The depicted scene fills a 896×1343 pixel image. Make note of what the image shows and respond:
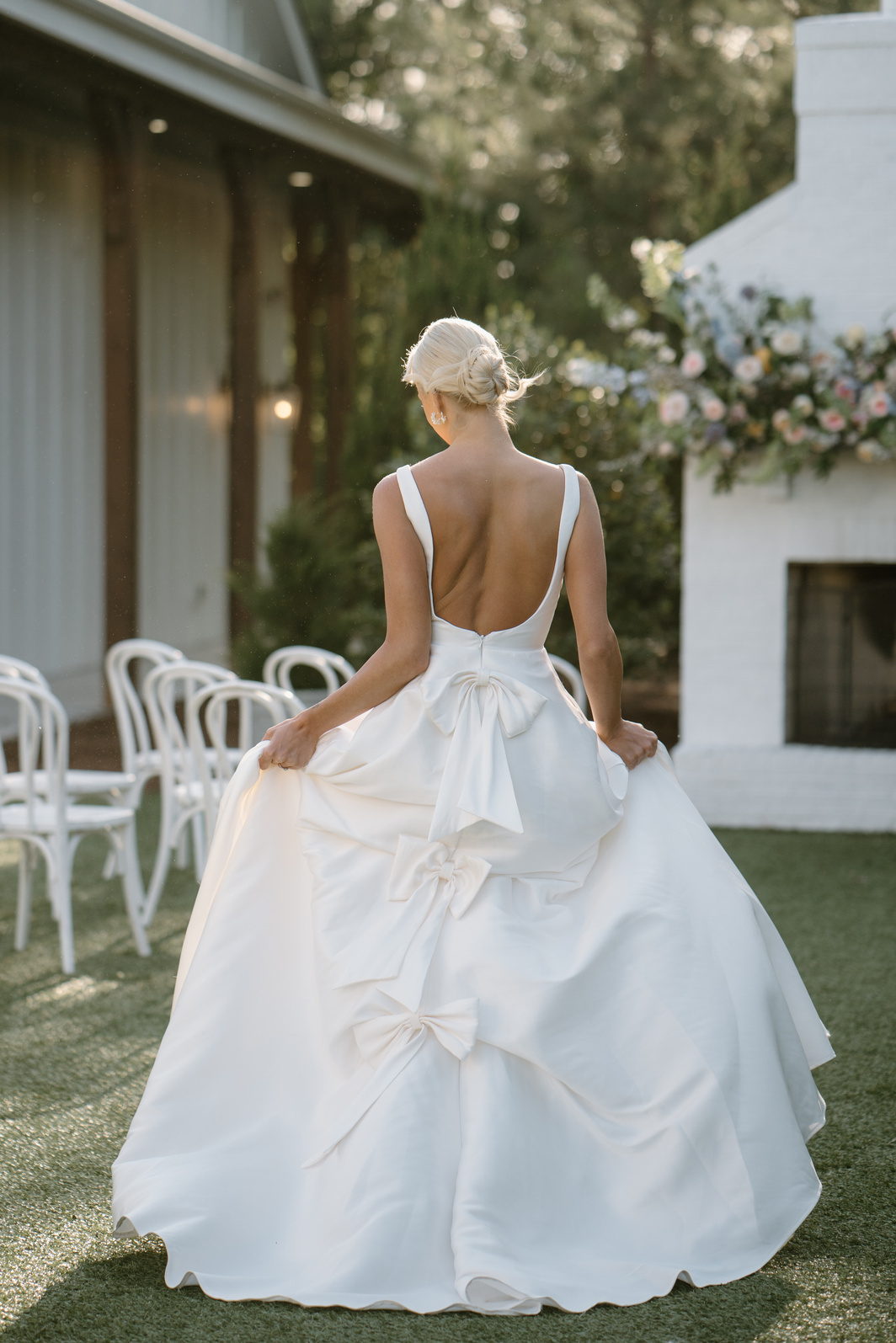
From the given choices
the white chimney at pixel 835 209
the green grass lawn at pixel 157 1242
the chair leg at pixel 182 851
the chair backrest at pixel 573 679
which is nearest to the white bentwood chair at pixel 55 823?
the green grass lawn at pixel 157 1242

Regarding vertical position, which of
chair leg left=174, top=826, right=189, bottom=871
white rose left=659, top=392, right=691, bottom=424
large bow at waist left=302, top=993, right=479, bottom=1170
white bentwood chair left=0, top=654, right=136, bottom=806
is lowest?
chair leg left=174, top=826, right=189, bottom=871

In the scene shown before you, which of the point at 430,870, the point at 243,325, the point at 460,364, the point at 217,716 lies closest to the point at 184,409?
the point at 243,325

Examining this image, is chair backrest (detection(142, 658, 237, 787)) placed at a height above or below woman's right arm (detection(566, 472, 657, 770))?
below

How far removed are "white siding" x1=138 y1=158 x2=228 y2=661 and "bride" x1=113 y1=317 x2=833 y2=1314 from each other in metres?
8.99

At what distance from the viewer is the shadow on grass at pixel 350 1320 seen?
7.22ft

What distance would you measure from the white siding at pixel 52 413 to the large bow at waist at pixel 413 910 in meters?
7.59

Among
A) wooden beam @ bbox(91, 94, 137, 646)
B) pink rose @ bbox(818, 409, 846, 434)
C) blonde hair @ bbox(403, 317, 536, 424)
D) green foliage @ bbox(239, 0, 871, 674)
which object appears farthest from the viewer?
green foliage @ bbox(239, 0, 871, 674)

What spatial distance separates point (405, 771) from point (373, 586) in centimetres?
670

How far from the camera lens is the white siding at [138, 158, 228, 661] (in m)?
11.3

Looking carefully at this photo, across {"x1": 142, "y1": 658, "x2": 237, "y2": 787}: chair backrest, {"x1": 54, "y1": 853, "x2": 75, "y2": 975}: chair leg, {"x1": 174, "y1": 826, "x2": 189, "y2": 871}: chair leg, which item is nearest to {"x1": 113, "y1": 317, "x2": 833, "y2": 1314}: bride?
{"x1": 54, "y1": 853, "x2": 75, "y2": 975}: chair leg

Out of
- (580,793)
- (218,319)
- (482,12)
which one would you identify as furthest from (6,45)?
(482,12)

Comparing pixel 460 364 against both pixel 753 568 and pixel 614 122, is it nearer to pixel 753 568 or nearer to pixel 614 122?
pixel 753 568

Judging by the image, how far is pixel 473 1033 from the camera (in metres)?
2.44

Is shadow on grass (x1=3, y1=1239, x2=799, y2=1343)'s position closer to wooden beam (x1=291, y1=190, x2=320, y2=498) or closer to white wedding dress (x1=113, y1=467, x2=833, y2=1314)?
white wedding dress (x1=113, y1=467, x2=833, y2=1314)
